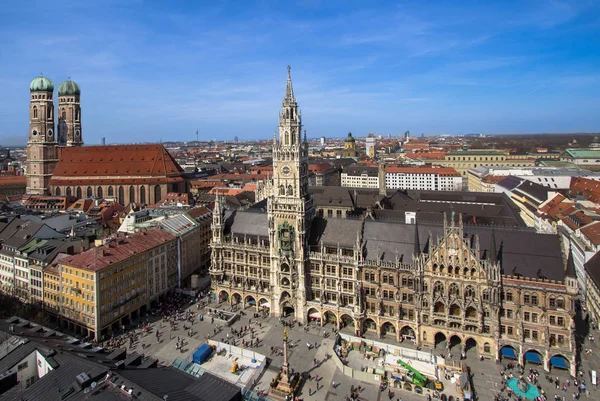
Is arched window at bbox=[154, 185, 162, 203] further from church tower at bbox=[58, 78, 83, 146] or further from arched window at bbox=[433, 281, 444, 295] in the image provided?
arched window at bbox=[433, 281, 444, 295]

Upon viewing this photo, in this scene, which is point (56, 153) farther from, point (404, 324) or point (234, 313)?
point (404, 324)

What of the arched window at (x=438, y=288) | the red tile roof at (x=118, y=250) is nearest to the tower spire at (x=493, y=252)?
the arched window at (x=438, y=288)

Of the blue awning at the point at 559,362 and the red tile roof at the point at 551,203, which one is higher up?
the red tile roof at the point at 551,203

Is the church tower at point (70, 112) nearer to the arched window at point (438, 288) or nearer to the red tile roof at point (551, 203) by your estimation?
the arched window at point (438, 288)

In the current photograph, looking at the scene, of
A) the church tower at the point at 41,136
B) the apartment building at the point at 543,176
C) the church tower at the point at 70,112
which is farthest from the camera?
the church tower at the point at 70,112

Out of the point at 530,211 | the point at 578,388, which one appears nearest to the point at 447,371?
the point at 578,388

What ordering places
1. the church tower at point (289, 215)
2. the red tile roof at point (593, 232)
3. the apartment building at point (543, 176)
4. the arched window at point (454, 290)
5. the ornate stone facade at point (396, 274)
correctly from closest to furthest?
the ornate stone facade at point (396, 274), the arched window at point (454, 290), the church tower at point (289, 215), the red tile roof at point (593, 232), the apartment building at point (543, 176)

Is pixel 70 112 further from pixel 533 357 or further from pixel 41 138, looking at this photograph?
pixel 533 357
